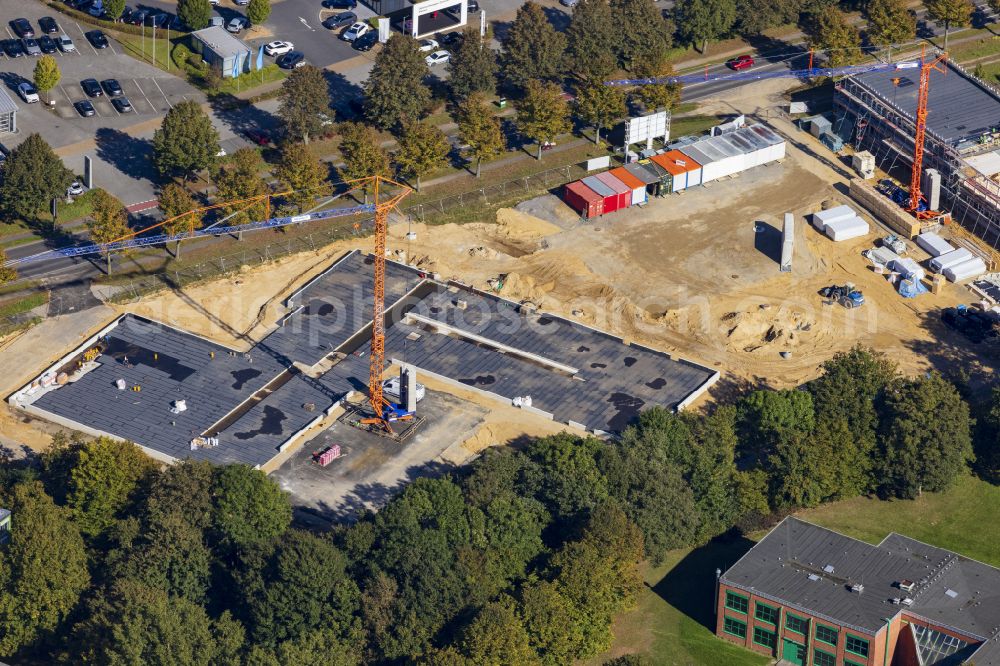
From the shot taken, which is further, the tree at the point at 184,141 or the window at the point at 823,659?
the tree at the point at 184,141

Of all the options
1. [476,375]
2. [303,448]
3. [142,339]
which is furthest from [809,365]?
[142,339]

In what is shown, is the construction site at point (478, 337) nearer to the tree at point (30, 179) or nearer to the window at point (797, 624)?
the tree at point (30, 179)

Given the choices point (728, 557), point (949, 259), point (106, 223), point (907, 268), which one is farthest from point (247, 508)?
point (949, 259)

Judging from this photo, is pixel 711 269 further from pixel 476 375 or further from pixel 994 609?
pixel 994 609

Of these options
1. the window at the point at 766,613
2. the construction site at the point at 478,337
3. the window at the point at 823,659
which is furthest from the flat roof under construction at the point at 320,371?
the window at the point at 823,659

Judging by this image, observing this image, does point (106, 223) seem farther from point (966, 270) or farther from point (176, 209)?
point (966, 270)

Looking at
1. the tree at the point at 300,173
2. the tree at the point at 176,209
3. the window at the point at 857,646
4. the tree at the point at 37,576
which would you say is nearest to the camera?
the tree at the point at 37,576
